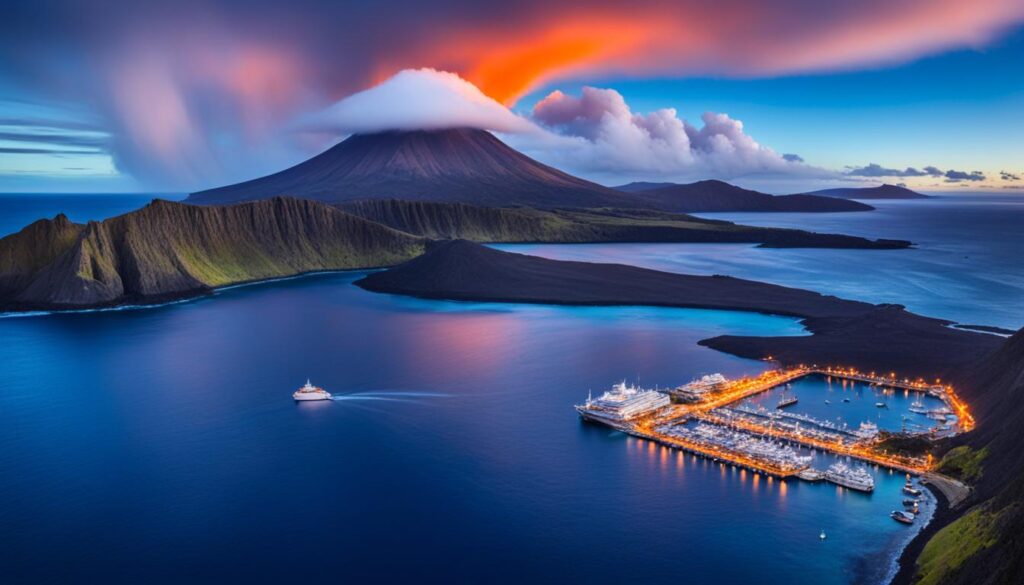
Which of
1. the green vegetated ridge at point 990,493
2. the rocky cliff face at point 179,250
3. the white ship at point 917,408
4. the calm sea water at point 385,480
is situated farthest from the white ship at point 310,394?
the rocky cliff face at point 179,250

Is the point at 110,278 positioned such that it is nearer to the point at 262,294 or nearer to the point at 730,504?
the point at 262,294

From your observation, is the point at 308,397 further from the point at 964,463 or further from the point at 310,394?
the point at 964,463

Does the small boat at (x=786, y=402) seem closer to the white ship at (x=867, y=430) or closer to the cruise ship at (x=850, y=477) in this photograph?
the white ship at (x=867, y=430)

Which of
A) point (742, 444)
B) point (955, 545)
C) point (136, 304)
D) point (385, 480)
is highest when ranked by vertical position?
point (136, 304)

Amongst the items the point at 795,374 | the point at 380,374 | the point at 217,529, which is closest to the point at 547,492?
the point at 217,529

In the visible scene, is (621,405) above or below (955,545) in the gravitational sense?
above

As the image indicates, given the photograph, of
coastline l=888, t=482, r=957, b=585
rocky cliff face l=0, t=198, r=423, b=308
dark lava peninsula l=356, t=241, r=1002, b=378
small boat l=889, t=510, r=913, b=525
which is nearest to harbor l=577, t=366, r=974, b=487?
small boat l=889, t=510, r=913, b=525

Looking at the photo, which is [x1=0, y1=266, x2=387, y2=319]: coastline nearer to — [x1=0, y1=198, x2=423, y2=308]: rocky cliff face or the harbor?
[x1=0, y1=198, x2=423, y2=308]: rocky cliff face

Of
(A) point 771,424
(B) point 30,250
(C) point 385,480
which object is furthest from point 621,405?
(B) point 30,250
